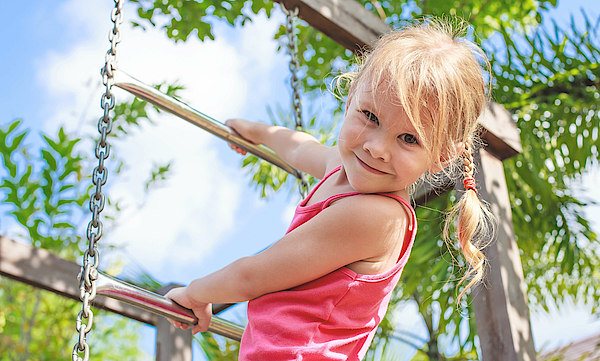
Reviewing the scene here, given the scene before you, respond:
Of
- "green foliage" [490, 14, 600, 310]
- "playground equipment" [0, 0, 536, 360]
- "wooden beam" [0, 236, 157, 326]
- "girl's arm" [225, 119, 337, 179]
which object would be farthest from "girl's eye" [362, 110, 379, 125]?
"green foliage" [490, 14, 600, 310]

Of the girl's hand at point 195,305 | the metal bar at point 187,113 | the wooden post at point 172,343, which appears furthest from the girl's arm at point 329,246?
the wooden post at point 172,343

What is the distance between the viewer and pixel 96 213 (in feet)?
3.38

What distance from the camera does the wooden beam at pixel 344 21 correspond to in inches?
74.9

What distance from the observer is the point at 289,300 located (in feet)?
3.33

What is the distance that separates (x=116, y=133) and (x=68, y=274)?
94.3 inches

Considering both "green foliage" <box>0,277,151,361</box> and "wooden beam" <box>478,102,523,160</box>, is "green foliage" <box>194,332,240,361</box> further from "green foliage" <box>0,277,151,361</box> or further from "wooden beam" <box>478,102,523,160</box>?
"wooden beam" <box>478,102,523,160</box>

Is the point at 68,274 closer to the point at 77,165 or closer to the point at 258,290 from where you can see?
the point at 258,290

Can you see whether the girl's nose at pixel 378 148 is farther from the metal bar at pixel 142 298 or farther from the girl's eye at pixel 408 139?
the metal bar at pixel 142 298

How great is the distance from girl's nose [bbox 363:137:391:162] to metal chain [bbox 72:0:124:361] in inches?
21.2

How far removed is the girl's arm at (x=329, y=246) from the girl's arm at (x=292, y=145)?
1.15ft

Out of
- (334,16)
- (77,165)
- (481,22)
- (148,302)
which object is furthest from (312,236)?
(481,22)

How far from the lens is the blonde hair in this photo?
95cm

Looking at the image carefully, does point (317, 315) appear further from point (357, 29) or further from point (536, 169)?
point (536, 169)

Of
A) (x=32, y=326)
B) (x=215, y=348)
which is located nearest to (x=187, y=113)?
(x=215, y=348)
